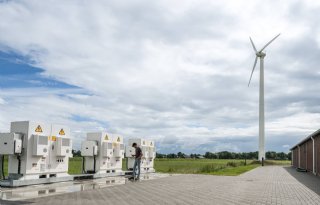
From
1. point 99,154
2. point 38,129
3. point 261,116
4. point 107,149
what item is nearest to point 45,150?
point 38,129

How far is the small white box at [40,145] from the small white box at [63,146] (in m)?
0.75

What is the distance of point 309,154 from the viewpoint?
1220 inches

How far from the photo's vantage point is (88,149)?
718 inches

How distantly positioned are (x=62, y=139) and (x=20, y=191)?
376 cm

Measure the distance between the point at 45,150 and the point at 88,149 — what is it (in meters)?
3.92

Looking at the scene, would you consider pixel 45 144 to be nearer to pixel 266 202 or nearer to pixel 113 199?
pixel 113 199

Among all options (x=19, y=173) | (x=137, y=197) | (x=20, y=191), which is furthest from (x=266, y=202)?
(x=19, y=173)

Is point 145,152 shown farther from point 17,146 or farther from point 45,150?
point 17,146

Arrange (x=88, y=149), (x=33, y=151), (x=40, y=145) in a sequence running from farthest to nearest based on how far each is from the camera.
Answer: (x=88, y=149), (x=40, y=145), (x=33, y=151)

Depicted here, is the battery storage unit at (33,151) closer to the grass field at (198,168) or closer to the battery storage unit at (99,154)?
the battery storage unit at (99,154)

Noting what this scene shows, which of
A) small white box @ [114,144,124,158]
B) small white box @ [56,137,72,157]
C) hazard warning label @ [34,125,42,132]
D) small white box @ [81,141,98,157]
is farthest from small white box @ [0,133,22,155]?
small white box @ [114,144,124,158]

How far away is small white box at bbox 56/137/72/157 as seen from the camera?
50.2ft

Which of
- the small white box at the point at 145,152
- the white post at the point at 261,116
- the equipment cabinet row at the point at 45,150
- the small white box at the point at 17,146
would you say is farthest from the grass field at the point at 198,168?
the small white box at the point at 17,146

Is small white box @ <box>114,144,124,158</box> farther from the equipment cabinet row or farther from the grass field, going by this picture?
the grass field
